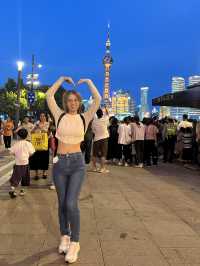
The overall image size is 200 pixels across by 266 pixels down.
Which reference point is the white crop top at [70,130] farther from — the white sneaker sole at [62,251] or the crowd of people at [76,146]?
the white sneaker sole at [62,251]

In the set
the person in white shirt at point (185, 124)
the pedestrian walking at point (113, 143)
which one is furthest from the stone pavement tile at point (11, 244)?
the person in white shirt at point (185, 124)

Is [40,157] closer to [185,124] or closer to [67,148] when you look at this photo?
[67,148]

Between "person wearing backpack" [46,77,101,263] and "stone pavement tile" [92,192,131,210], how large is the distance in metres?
3.15

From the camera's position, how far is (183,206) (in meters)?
9.06

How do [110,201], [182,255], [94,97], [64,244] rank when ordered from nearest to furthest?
[64,244] → [182,255] → [94,97] → [110,201]

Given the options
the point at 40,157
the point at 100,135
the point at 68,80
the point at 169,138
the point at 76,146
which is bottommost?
the point at 40,157

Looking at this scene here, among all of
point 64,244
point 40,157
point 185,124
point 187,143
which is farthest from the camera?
point 185,124

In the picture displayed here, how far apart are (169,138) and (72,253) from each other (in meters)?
13.1

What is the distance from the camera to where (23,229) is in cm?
693

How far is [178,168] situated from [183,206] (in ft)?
24.0

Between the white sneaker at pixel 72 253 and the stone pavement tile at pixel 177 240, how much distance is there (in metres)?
1.23

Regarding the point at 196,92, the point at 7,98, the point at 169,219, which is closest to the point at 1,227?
the point at 169,219

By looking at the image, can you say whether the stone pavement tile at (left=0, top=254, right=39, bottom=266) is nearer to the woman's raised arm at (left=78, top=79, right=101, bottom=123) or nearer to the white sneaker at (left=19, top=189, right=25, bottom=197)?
the woman's raised arm at (left=78, top=79, right=101, bottom=123)

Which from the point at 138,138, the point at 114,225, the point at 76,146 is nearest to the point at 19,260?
the point at 76,146
